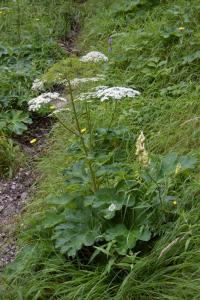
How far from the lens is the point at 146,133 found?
3.65 m

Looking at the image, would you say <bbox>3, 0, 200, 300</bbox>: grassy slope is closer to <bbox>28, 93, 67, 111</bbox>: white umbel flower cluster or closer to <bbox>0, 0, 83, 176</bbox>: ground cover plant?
<bbox>0, 0, 83, 176</bbox>: ground cover plant

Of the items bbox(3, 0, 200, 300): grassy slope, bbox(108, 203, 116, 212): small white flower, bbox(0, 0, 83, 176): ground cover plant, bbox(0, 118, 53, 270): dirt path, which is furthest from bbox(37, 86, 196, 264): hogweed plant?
bbox(0, 0, 83, 176): ground cover plant

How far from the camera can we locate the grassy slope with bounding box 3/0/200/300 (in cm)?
232

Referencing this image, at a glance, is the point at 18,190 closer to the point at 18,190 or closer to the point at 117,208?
the point at 18,190

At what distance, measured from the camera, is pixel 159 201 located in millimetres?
2523

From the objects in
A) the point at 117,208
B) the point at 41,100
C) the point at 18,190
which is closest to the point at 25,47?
the point at 18,190

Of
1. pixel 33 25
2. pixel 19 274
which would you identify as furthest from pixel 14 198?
pixel 33 25

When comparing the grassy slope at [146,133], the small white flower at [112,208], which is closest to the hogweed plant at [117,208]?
the small white flower at [112,208]

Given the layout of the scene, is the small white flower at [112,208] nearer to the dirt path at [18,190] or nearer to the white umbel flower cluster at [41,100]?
the white umbel flower cluster at [41,100]

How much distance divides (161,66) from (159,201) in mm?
2199

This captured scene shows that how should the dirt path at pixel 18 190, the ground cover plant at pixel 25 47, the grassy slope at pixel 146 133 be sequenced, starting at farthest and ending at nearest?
the ground cover plant at pixel 25 47
the dirt path at pixel 18 190
the grassy slope at pixel 146 133

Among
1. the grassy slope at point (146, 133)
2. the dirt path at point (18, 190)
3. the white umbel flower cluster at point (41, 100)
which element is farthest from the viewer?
the dirt path at point (18, 190)

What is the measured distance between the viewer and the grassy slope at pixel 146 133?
232 centimetres

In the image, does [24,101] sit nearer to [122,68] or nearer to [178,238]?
[122,68]
